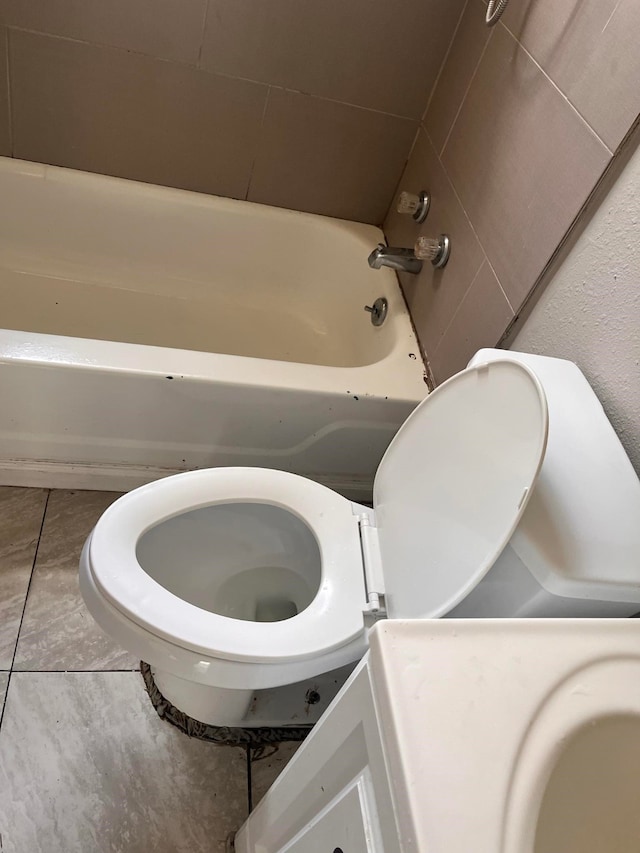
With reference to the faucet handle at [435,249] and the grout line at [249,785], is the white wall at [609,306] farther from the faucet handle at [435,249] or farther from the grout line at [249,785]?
the grout line at [249,785]

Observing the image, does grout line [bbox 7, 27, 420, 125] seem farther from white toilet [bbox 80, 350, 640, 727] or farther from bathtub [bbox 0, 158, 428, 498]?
white toilet [bbox 80, 350, 640, 727]

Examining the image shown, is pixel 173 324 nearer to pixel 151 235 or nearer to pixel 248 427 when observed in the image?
pixel 151 235

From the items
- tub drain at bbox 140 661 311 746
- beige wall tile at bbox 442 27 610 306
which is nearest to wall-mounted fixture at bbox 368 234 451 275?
beige wall tile at bbox 442 27 610 306

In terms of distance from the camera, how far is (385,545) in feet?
3.11

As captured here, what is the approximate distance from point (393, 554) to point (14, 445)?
0.86 meters

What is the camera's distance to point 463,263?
4.19 feet

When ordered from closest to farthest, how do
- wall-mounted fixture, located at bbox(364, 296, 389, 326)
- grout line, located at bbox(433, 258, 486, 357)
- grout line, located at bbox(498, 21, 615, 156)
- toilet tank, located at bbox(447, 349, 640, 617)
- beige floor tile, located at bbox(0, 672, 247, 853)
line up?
toilet tank, located at bbox(447, 349, 640, 617) → grout line, located at bbox(498, 21, 615, 156) → beige floor tile, located at bbox(0, 672, 247, 853) → grout line, located at bbox(433, 258, 486, 357) → wall-mounted fixture, located at bbox(364, 296, 389, 326)

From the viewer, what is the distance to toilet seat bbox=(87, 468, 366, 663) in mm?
829

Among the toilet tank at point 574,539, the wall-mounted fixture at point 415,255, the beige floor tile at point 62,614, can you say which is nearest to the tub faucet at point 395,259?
the wall-mounted fixture at point 415,255

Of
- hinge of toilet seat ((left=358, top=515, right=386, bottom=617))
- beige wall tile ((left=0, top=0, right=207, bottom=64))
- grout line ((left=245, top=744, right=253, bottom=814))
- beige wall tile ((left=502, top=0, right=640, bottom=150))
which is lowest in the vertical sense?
grout line ((left=245, top=744, right=253, bottom=814))

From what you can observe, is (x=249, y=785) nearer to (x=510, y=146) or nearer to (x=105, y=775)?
(x=105, y=775)

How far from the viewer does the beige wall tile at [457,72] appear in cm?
130

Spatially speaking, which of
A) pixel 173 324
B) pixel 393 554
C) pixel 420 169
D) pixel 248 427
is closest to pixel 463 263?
pixel 420 169

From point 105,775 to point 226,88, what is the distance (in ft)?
4.87
